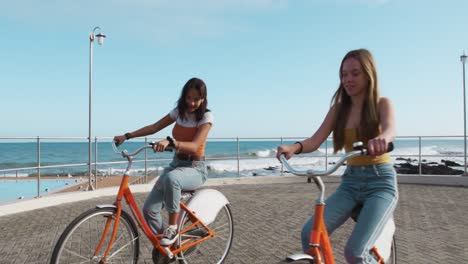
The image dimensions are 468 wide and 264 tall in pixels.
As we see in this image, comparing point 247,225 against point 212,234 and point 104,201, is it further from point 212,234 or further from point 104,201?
point 104,201

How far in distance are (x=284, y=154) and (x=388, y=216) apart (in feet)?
2.22

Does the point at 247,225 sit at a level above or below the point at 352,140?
below

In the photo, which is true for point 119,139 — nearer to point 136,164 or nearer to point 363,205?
point 363,205

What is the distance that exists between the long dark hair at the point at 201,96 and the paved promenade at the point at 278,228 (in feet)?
5.29

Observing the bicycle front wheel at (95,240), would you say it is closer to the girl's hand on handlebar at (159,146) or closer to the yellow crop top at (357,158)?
the girl's hand on handlebar at (159,146)

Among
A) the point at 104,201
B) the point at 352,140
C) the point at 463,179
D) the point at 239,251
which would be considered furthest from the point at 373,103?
the point at 463,179

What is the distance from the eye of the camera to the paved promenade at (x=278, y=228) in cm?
485

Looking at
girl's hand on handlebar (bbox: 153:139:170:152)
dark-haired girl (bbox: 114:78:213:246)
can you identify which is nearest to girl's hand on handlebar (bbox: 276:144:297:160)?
girl's hand on handlebar (bbox: 153:139:170:152)

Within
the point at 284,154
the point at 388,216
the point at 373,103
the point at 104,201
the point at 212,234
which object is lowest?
the point at 104,201

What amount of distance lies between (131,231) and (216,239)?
1124 mm

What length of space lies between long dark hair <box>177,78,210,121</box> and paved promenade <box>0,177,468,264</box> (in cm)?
161

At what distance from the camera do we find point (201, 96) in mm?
3859

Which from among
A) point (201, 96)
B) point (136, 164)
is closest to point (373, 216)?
point (201, 96)

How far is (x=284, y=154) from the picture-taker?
2.42 meters
